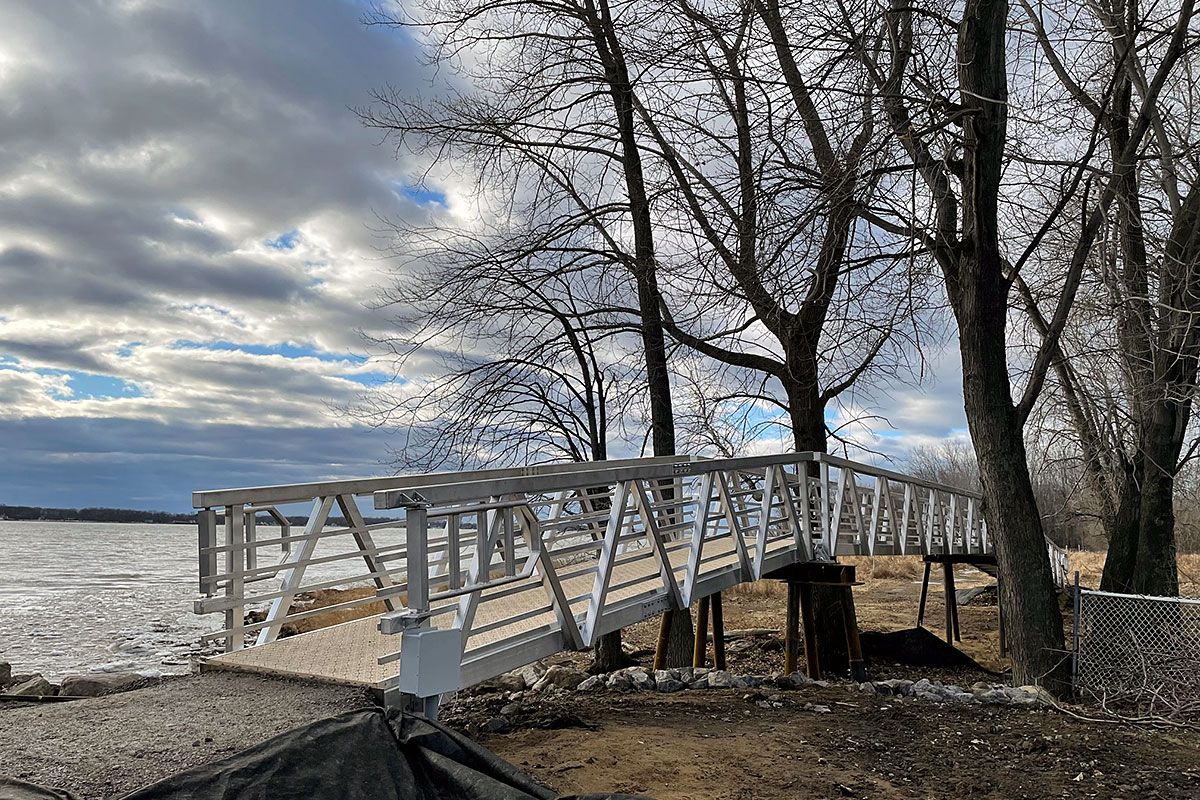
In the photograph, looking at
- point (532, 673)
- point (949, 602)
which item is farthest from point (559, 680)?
point (949, 602)

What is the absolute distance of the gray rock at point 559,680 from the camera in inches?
391

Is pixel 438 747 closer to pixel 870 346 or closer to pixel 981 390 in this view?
pixel 981 390

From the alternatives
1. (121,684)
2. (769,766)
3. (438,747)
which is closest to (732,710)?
(769,766)

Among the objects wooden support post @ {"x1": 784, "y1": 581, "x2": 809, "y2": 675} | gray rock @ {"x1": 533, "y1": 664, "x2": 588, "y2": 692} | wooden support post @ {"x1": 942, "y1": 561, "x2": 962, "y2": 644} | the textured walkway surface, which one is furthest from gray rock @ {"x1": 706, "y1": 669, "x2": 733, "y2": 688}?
wooden support post @ {"x1": 942, "y1": 561, "x2": 962, "y2": 644}

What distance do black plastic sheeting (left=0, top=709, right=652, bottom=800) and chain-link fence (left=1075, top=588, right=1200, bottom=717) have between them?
22.6 ft

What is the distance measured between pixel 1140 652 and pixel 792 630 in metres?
3.64

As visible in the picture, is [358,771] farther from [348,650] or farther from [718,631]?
[718,631]

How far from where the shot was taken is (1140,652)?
886 cm

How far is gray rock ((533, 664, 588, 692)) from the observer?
992cm

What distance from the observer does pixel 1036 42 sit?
1178 cm

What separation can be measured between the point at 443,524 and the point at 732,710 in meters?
3.38

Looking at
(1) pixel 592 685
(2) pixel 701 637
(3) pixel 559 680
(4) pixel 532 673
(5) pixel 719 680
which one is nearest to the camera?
(5) pixel 719 680

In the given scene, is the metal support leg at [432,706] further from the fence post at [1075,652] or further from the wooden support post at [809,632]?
the fence post at [1075,652]

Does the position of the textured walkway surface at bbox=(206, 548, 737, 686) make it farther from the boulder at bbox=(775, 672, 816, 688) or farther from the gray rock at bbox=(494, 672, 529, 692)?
the gray rock at bbox=(494, 672, 529, 692)
